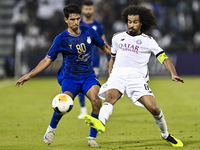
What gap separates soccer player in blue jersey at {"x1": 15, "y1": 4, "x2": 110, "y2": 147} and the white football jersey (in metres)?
0.52

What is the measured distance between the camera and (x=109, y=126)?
301 inches

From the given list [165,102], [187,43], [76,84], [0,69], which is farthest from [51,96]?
[187,43]

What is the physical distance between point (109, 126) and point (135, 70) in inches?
90.1

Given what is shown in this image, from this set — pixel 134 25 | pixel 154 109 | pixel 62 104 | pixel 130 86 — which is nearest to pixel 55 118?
pixel 62 104

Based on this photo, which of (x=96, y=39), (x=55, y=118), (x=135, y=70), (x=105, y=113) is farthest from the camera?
(x=96, y=39)

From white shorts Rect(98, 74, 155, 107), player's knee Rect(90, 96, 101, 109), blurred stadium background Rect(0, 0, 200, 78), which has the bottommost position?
blurred stadium background Rect(0, 0, 200, 78)

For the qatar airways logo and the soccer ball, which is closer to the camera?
the soccer ball

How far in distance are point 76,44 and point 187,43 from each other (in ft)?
53.1

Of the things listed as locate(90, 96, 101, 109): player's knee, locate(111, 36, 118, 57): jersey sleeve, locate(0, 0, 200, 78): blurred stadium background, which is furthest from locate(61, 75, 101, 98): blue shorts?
locate(0, 0, 200, 78): blurred stadium background

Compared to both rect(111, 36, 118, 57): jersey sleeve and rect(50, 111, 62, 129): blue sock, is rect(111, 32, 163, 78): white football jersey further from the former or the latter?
Answer: rect(50, 111, 62, 129): blue sock

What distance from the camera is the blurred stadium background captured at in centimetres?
2047

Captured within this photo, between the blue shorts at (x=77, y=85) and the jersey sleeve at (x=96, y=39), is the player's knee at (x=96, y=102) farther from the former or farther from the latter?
the jersey sleeve at (x=96, y=39)

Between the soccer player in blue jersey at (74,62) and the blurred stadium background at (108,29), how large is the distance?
14158 mm

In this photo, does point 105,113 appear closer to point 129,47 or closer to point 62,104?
point 62,104
